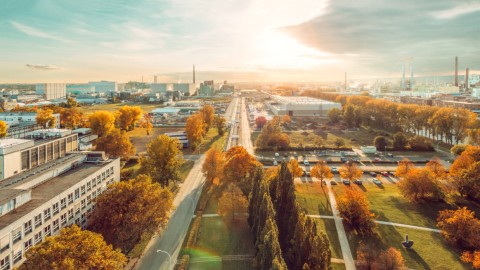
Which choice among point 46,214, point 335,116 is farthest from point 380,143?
point 46,214

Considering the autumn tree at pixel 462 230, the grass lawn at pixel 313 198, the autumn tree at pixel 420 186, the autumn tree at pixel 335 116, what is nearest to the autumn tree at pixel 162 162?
the grass lawn at pixel 313 198

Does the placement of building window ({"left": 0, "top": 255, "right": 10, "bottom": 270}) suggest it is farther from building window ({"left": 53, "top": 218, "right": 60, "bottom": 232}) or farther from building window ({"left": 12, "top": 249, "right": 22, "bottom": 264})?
building window ({"left": 53, "top": 218, "right": 60, "bottom": 232})

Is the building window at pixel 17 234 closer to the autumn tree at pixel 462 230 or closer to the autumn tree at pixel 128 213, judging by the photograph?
the autumn tree at pixel 128 213

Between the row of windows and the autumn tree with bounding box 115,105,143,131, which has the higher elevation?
the autumn tree with bounding box 115,105,143,131

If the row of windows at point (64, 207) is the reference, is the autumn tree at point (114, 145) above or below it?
above

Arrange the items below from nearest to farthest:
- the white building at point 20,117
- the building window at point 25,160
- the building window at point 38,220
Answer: the building window at point 38,220, the building window at point 25,160, the white building at point 20,117

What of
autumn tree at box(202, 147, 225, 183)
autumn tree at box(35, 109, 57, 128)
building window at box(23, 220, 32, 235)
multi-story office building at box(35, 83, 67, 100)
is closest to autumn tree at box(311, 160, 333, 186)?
autumn tree at box(202, 147, 225, 183)
